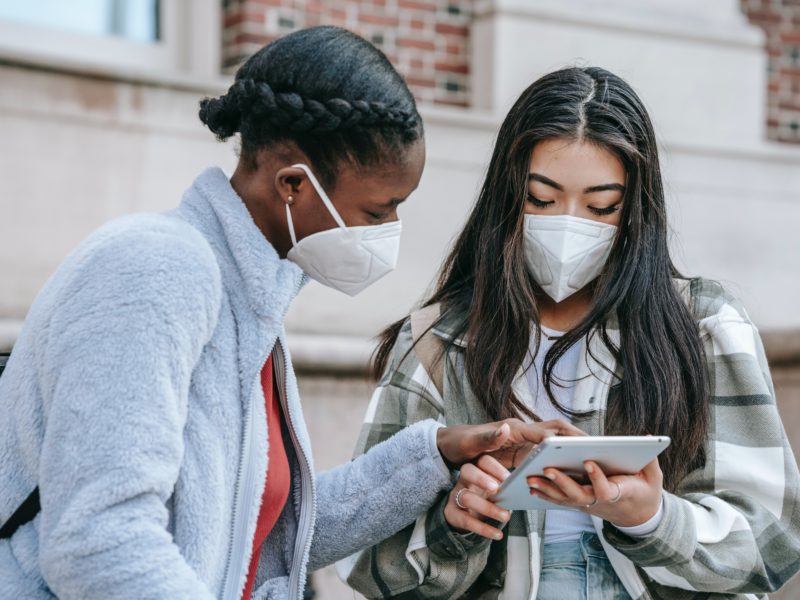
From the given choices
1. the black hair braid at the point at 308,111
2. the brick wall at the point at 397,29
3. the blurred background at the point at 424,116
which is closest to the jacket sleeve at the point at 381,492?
the black hair braid at the point at 308,111

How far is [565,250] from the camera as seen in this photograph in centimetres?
274

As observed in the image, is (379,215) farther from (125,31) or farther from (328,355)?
(125,31)

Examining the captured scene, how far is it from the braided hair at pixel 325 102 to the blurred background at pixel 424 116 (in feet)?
8.51

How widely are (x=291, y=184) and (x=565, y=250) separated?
0.72m

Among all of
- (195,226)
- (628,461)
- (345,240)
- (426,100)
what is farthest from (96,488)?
(426,100)

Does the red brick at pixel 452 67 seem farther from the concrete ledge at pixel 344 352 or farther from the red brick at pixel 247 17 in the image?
the concrete ledge at pixel 344 352

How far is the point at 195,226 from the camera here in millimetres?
2170

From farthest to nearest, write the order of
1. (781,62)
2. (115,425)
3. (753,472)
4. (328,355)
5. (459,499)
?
(781,62) → (328,355) → (753,472) → (459,499) → (115,425)

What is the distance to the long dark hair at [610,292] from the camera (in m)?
2.69

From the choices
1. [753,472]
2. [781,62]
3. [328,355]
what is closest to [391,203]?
[753,472]

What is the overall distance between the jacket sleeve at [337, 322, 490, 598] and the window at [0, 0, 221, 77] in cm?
276

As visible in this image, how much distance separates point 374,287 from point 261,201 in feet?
10.8

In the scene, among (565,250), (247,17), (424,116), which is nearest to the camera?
(565,250)

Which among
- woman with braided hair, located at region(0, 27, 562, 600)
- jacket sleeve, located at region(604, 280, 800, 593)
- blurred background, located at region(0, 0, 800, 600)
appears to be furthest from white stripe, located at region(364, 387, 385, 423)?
blurred background, located at region(0, 0, 800, 600)
